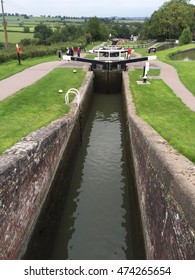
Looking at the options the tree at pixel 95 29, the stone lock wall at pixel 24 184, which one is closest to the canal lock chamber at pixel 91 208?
the stone lock wall at pixel 24 184

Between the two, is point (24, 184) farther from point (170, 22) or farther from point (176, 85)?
point (170, 22)

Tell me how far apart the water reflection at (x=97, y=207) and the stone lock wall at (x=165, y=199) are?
1.17 meters

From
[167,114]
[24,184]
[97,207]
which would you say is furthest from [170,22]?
[24,184]

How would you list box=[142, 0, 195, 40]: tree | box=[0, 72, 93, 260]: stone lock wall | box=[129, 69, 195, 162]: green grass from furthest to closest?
box=[142, 0, 195, 40]: tree
box=[129, 69, 195, 162]: green grass
box=[0, 72, 93, 260]: stone lock wall

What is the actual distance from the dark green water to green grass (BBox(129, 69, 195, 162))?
2120mm

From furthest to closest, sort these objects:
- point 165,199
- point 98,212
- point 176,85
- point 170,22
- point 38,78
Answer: point 170,22 < point 38,78 < point 176,85 < point 98,212 < point 165,199

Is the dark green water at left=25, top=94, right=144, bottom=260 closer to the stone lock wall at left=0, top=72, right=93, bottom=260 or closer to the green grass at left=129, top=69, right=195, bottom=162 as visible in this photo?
the stone lock wall at left=0, top=72, right=93, bottom=260

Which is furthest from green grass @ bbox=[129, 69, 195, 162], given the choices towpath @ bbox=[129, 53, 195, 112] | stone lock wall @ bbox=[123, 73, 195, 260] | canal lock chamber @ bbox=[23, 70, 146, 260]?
canal lock chamber @ bbox=[23, 70, 146, 260]

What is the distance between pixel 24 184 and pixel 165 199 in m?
3.24

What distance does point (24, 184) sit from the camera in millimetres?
6500

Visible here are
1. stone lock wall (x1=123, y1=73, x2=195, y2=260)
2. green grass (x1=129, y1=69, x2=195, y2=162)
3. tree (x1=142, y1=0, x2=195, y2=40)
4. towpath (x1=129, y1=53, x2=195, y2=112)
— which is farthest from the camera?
tree (x1=142, y1=0, x2=195, y2=40)

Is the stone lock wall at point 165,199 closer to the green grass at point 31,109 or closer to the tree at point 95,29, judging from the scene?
the green grass at point 31,109

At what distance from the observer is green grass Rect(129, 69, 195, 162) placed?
8.21 metres
